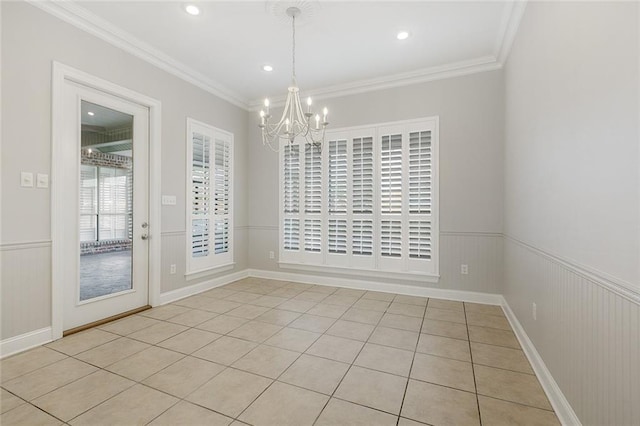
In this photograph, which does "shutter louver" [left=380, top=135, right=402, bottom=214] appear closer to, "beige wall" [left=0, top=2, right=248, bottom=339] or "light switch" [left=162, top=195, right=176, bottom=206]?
"light switch" [left=162, top=195, right=176, bottom=206]

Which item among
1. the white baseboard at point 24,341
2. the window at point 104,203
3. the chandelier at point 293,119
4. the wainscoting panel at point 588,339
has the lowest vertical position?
the white baseboard at point 24,341

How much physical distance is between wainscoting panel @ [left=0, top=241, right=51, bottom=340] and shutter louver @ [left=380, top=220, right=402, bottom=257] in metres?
3.71

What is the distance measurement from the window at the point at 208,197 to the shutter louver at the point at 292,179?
90cm

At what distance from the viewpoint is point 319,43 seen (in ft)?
10.9

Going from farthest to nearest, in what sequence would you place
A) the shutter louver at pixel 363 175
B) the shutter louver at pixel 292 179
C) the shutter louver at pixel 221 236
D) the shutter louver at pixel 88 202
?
1. the shutter louver at pixel 292 179
2. the shutter louver at pixel 221 236
3. the shutter louver at pixel 363 175
4. the shutter louver at pixel 88 202

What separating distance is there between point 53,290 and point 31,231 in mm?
564

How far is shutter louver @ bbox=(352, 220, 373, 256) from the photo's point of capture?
14.1 feet

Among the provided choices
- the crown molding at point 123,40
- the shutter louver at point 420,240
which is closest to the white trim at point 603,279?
the shutter louver at point 420,240

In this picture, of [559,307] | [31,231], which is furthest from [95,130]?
[559,307]

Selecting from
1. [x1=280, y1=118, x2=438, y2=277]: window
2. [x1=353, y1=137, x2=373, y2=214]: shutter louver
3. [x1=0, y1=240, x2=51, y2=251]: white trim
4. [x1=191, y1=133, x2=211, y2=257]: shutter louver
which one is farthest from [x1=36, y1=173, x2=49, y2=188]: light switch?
[x1=353, y1=137, x2=373, y2=214]: shutter louver

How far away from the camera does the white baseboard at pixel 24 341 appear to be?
2352 millimetres

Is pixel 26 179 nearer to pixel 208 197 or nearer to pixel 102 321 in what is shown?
pixel 102 321

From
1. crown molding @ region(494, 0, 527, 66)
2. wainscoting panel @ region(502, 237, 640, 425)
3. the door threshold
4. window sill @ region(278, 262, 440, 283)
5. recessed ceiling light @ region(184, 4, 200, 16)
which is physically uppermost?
recessed ceiling light @ region(184, 4, 200, 16)

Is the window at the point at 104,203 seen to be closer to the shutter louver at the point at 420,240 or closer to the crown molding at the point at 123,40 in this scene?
the crown molding at the point at 123,40
